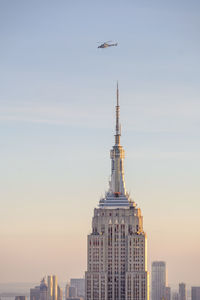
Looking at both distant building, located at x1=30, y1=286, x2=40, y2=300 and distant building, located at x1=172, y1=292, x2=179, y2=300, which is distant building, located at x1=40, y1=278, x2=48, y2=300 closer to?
distant building, located at x1=30, y1=286, x2=40, y2=300

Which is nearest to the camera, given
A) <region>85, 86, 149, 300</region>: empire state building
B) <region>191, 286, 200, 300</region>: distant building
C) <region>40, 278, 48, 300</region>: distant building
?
<region>85, 86, 149, 300</region>: empire state building

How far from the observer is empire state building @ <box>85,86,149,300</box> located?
4847 inches

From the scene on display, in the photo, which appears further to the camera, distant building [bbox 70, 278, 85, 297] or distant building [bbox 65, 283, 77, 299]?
distant building [bbox 65, 283, 77, 299]

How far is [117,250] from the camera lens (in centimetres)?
12438

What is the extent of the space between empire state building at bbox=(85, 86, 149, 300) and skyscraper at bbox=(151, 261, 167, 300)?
66.5ft

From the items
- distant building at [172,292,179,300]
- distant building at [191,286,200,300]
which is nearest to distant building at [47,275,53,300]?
distant building at [172,292,179,300]

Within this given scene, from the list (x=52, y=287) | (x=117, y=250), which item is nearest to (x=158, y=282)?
(x=52, y=287)

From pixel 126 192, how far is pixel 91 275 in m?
10.3

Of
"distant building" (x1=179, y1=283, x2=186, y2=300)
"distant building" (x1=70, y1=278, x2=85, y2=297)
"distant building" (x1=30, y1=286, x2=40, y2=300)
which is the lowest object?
"distant building" (x1=70, y1=278, x2=85, y2=297)

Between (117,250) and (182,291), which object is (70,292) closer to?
(182,291)

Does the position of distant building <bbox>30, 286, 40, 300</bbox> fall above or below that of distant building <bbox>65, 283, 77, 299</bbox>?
above

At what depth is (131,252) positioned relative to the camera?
12394 cm

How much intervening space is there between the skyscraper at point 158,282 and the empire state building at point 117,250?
20284 millimetres

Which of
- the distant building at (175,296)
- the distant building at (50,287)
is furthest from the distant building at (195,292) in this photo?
the distant building at (50,287)
